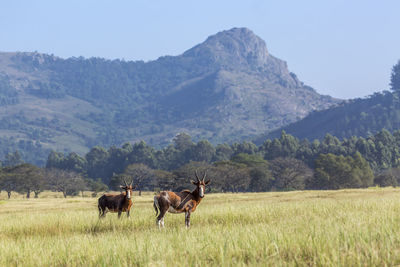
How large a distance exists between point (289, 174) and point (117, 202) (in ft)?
322

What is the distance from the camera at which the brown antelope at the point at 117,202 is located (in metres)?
22.6

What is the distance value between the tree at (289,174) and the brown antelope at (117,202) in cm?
9276

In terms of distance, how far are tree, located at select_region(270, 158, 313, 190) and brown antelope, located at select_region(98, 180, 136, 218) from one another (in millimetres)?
92758

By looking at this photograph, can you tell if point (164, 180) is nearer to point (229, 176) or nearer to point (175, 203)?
point (229, 176)

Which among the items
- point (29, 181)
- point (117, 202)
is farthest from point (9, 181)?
point (117, 202)

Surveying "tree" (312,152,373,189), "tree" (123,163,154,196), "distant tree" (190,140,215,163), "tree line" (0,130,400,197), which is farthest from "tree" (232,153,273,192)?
"distant tree" (190,140,215,163)

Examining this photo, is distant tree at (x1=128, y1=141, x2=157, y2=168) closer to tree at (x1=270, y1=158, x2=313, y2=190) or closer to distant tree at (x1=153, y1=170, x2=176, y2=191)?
distant tree at (x1=153, y1=170, x2=176, y2=191)

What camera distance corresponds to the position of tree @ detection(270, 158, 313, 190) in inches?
4532

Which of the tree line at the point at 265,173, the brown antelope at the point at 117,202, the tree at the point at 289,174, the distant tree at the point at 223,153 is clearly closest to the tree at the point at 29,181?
the tree line at the point at 265,173

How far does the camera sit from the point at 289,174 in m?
117

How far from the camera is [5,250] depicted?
40.6 ft

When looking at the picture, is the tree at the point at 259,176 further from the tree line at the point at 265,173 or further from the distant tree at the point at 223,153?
the distant tree at the point at 223,153

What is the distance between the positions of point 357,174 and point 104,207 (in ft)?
313

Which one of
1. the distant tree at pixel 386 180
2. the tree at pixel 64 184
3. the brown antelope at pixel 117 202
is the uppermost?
the tree at pixel 64 184
